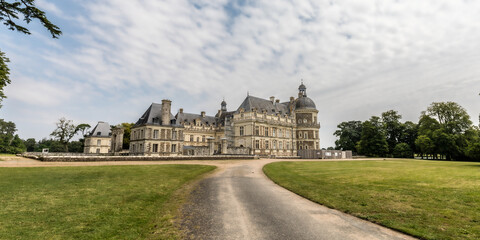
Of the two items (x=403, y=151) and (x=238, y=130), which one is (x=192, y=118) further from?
(x=403, y=151)

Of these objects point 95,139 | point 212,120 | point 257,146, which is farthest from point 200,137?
point 95,139

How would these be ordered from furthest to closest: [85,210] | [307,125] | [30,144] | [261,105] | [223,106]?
[30,144] < [223,106] < [307,125] < [261,105] < [85,210]

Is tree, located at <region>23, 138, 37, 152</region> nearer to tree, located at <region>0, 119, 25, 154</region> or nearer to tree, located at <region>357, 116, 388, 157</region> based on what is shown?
tree, located at <region>0, 119, 25, 154</region>

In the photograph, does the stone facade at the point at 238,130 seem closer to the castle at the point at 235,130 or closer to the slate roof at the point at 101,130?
the castle at the point at 235,130

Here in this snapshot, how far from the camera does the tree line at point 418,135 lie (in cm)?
5266

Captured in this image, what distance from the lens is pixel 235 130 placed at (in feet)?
200

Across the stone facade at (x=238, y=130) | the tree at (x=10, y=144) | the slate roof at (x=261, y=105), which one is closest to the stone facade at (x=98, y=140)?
the tree at (x=10, y=144)

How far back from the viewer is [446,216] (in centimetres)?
796

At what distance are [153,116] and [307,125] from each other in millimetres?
43189

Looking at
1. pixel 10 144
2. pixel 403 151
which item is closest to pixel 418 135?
pixel 403 151

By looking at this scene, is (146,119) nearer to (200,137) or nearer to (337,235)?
(200,137)

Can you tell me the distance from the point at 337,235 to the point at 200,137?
6712 centimetres

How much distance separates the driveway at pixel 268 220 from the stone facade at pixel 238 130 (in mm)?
32977

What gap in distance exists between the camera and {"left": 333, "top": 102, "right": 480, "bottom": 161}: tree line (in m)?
52.7
